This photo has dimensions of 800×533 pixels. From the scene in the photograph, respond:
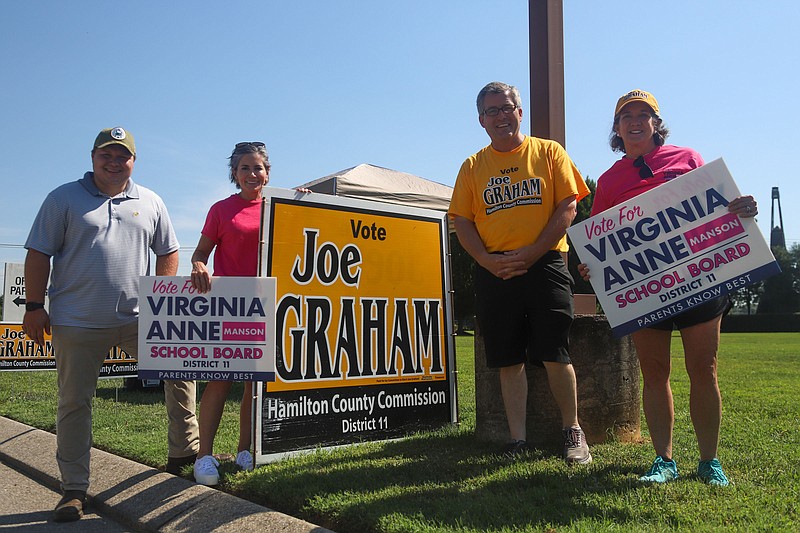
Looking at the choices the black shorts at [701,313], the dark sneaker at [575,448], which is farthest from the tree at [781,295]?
the black shorts at [701,313]

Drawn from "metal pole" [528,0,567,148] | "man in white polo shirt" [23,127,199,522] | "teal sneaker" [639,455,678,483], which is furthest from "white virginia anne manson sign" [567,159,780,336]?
"man in white polo shirt" [23,127,199,522]

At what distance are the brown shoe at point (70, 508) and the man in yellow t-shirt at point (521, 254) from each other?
2.35 m

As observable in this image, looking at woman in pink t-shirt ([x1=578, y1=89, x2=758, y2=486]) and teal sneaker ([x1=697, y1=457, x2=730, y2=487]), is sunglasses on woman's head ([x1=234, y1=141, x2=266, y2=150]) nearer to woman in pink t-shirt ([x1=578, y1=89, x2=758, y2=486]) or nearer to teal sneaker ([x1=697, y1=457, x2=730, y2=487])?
woman in pink t-shirt ([x1=578, y1=89, x2=758, y2=486])

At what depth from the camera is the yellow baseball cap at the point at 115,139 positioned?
3896 millimetres

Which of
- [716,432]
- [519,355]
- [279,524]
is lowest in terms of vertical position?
[279,524]

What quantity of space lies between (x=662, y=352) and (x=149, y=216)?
296 cm

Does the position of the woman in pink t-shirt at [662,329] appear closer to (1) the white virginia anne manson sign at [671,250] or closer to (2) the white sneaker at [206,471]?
(1) the white virginia anne manson sign at [671,250]

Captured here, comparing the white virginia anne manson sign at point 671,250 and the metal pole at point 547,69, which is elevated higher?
the metal pole at point 547,69

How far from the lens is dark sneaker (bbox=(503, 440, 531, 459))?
3.99 meters

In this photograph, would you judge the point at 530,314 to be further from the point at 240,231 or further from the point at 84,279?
the point at 84,279

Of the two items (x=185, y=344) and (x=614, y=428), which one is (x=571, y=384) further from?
(x=185, y=344)

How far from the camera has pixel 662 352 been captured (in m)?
3.48

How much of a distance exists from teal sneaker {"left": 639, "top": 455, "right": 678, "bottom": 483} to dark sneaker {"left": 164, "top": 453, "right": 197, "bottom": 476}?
8.66 ft

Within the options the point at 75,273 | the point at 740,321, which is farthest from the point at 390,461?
the point at 740,321
